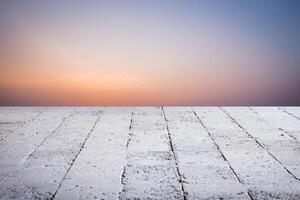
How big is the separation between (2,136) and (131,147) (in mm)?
1664

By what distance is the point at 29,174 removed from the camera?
130 inches

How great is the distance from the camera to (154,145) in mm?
4211

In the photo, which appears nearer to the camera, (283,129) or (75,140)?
(75,140)

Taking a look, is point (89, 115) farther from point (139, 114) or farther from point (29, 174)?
point (29, 174)

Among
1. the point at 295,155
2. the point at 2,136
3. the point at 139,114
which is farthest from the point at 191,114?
the point at 2,136

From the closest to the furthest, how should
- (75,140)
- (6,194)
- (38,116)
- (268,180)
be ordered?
(6,194) → (268,180) → (75,140) → (38,116)

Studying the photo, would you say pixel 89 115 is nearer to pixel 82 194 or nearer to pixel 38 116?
pixel 38 116

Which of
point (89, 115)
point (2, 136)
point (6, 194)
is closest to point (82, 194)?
point (6, 194)

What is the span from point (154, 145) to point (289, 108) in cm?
329

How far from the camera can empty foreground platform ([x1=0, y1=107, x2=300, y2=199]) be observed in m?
2.99

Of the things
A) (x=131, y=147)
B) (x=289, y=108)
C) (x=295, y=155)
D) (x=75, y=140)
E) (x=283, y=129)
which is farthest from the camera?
(x=289, y=108)

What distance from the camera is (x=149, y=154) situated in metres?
3.89

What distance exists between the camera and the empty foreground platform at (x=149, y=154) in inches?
118

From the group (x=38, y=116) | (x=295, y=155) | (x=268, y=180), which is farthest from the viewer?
(x=38, y=116)
